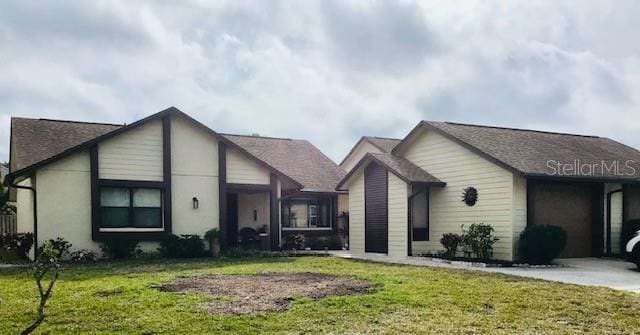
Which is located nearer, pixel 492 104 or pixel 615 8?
pixel 615 8

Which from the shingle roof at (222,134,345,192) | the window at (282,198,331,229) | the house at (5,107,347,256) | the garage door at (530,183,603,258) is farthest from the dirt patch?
the shingle roof at (222,134,345,192)

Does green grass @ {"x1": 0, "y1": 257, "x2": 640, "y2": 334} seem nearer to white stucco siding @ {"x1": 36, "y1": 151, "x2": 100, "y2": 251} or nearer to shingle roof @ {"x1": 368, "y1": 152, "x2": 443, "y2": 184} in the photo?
white stucco siding @ {"x1": 36, "y1": 151, "x2": 100, "y2": 251}

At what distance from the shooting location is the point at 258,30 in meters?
14.2

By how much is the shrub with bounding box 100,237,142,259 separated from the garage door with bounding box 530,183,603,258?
1280cm

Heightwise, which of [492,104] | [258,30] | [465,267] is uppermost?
[258,30]

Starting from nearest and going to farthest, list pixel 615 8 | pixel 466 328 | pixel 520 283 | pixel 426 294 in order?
pixel 466 328 → pixel 426 294 → pixel 520 283 → pixel 615 8

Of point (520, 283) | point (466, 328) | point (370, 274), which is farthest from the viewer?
point (370, 274)

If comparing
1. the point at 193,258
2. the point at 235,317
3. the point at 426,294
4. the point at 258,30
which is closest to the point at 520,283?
the point at 426,294

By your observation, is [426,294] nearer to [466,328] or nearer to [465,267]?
[466,328]

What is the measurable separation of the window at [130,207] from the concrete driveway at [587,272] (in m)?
8.48

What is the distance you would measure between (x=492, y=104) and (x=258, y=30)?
8418 mm

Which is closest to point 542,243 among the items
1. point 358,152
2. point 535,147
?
point 535,147

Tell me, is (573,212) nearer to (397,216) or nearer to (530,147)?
(530,147)

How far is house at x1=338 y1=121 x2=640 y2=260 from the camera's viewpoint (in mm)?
17297
